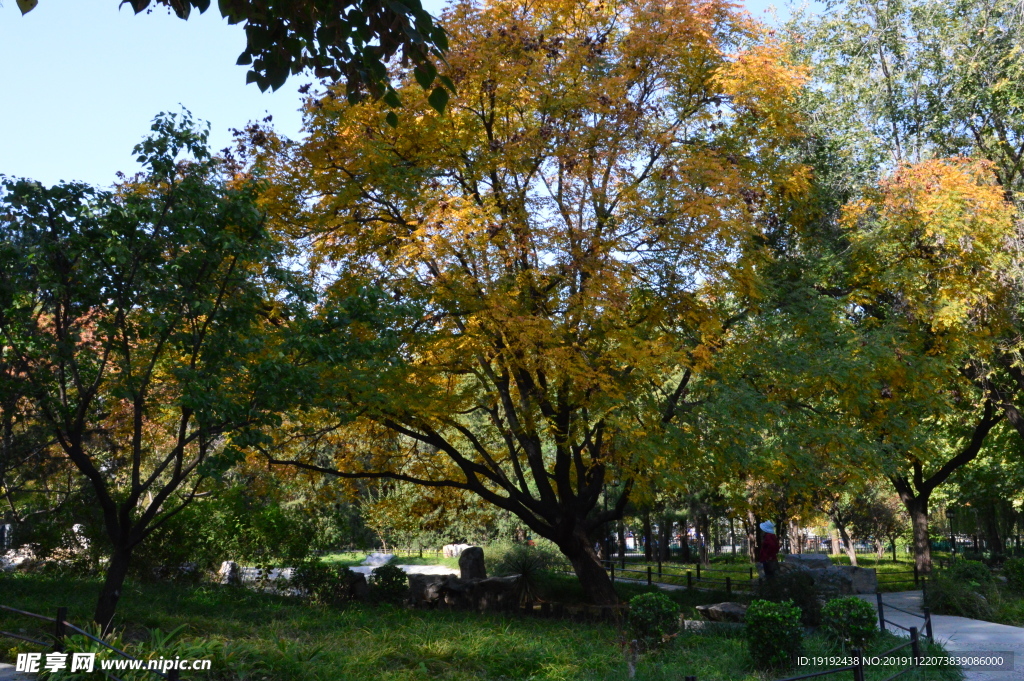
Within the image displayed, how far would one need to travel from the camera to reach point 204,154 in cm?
1012

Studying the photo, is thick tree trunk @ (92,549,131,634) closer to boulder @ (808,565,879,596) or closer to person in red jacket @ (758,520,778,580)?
person in red jacket @ (758,520,778,580)

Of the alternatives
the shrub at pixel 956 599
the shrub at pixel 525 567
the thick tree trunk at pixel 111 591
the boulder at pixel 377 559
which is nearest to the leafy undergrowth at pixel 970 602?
the shrub at pixel 956 599

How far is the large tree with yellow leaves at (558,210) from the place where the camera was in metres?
12.6

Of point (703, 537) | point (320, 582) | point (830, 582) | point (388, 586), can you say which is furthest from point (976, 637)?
point (703, 537)

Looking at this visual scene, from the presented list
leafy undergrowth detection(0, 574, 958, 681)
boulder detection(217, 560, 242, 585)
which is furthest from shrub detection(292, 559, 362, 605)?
leafy undergrowth detection(0, 574, 958, 681)

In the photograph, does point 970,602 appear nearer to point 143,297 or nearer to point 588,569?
point 588,569

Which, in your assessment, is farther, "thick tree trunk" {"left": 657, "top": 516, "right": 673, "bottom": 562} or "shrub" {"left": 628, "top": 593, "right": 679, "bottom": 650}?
"thick tree trunk" {"left": 657, "top": 516, "right": 673, "bottom": 562}

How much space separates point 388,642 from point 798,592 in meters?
7.32

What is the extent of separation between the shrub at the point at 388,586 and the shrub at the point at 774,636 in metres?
8.78

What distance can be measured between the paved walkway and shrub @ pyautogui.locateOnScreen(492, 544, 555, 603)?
7.25 m

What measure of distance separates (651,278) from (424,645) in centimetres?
713

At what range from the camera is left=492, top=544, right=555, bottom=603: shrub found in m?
17.4

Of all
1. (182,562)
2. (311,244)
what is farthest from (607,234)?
(182,562)

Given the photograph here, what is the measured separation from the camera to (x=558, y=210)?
597 inches
